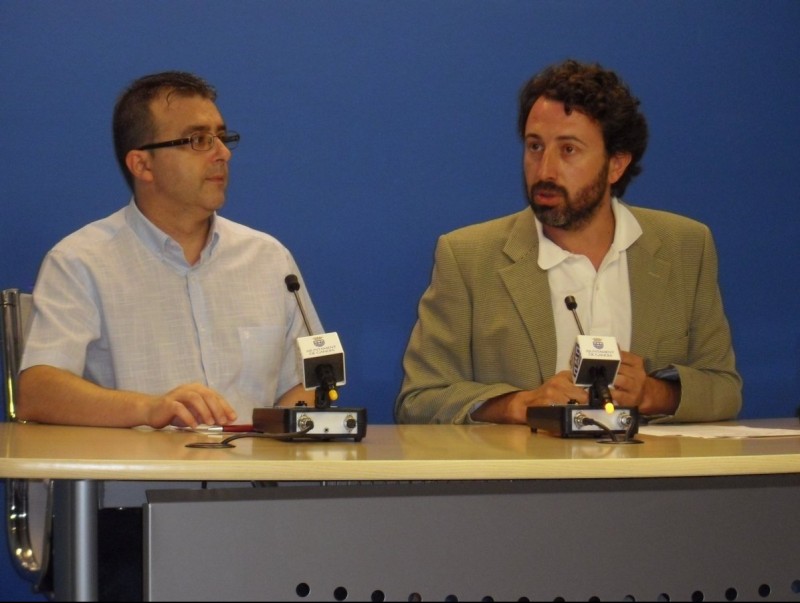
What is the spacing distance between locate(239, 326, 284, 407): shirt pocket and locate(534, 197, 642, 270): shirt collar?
0.73 metres

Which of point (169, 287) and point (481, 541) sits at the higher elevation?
point (169, 287)

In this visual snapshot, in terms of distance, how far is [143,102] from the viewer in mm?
3002

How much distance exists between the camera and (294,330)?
2910mm

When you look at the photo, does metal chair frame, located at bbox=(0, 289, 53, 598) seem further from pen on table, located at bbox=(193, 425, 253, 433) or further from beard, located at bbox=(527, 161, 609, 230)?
beard, located at bbox=(527, 161, 609, 230)

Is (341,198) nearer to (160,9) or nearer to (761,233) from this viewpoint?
(160,9)

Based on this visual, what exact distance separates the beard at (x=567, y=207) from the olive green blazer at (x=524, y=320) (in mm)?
44

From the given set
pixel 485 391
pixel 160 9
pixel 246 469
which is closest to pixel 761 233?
pixel 485 391

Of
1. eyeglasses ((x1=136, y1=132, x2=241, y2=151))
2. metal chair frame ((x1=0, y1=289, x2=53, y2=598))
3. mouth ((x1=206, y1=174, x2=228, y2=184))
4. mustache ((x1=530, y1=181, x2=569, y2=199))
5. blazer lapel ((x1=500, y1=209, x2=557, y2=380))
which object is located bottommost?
metal chair frame ((x1=0, y1=289, x2=53, y2=598))

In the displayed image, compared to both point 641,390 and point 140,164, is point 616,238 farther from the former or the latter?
point 140,164

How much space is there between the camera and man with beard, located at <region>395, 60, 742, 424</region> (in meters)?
2.62

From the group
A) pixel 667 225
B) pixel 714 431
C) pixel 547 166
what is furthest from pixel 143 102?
pixel 714 431

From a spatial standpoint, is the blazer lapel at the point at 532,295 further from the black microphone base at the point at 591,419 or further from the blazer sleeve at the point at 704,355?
the black microphone base at the point at 591,419

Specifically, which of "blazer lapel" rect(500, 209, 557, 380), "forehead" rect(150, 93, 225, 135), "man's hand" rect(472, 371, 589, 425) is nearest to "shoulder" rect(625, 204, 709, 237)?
"blazer lapel" rect(500, 209, 557, 380)

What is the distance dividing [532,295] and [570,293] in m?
0.11
